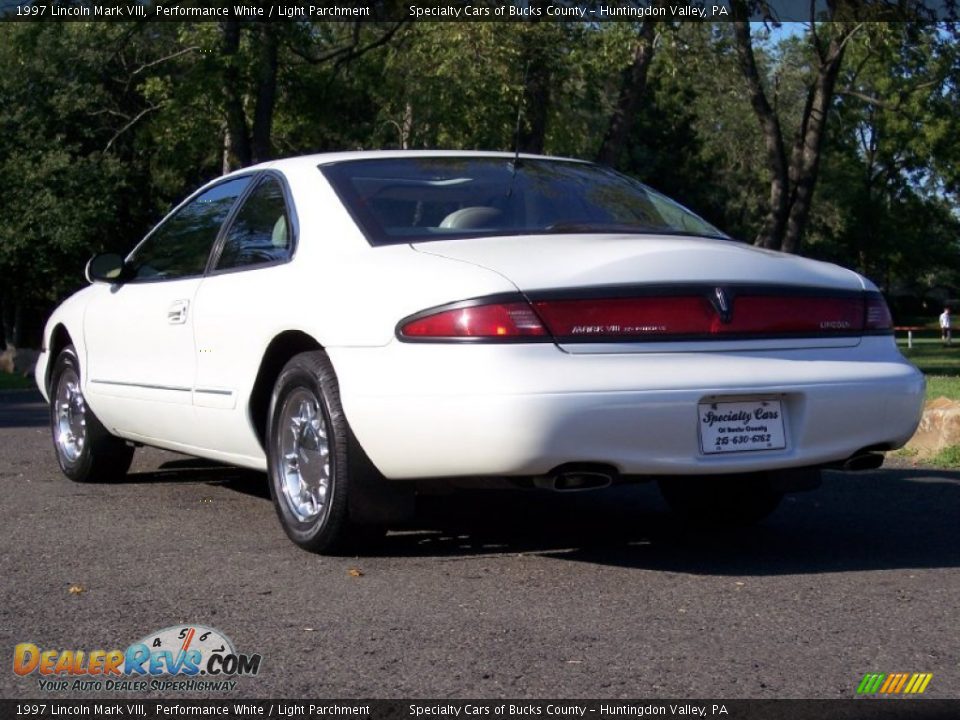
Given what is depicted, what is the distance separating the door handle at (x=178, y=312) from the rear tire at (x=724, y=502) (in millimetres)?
2228

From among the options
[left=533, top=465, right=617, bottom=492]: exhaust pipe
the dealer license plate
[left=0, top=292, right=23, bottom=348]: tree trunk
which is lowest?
[left=0, top=292, right=23, bottom=348]: tree trunk

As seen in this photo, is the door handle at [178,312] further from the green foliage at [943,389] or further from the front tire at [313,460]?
the green foliage at [943,389]

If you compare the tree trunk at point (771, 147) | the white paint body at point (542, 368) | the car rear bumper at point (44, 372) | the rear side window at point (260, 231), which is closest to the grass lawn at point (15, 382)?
the car rear bumper at point (44, 372)

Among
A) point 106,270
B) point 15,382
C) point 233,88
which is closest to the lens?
point 106,270

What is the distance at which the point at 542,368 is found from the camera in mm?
4633

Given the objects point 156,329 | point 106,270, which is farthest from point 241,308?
point 106,270

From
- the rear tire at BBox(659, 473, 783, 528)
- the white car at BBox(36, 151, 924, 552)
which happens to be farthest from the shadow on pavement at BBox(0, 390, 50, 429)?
the rear tire at BBox(659, 473, 783, 528)

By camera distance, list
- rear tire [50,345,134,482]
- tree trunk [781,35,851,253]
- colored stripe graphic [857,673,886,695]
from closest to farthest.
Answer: colored stripe graphic [857,673,886,695] → rear tire [50,345,134,482] → tree trunk [781,35,851,253]

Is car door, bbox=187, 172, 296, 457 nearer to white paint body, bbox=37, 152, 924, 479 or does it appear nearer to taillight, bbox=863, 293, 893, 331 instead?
white paint body, bbox=37, 152, 924, 479

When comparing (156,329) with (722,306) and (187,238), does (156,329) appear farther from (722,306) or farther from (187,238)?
(722,306)

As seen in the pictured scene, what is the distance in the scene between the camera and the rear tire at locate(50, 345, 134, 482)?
7516 millimetres

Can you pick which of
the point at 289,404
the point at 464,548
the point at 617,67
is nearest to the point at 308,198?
the point at 289,404

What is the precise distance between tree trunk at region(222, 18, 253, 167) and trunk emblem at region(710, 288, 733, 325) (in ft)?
50.8

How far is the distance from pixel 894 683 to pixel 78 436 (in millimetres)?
5238
